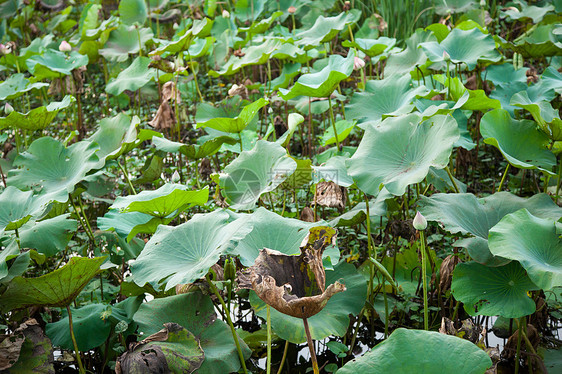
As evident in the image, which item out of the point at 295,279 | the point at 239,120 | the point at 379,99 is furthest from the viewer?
the point at 379,99

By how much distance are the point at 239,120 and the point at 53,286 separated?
109cm

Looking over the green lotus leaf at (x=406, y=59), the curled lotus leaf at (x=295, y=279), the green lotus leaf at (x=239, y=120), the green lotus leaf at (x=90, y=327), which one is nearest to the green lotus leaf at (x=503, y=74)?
the green lotus leaf at (x=406, y=59)

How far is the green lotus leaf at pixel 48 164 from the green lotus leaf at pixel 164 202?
0.59m

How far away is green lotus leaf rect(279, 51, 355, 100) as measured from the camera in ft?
7.07

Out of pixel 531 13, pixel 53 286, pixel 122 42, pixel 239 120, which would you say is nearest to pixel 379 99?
pixel 239 120

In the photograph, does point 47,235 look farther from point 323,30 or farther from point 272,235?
point 323,30

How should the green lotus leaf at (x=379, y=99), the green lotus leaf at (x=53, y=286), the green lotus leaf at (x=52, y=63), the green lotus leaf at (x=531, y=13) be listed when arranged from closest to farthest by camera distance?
1. the green lotus leaf at (x=53, y=286)
2. the green lotus leaf at (x=379, y=99)
3. the green lotus leaf at (x=52, y=63)
4. the green lotus leaf at (x=531, y=13)

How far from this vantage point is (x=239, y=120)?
2324mm

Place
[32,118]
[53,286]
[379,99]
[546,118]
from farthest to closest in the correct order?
1. [32,118]
2. [379,99]
3. [546,118]
4. [53,286]

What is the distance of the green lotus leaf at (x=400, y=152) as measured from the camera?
162 cm

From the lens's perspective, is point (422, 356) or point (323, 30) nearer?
point (422, 356)

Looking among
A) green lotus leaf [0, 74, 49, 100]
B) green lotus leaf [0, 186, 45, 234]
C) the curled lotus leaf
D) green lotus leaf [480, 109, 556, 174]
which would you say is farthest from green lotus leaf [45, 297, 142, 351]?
green lotus leaf [0, 74, 49, 100]

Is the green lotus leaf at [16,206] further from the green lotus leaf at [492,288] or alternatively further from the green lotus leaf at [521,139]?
the green lotus leaf at [521,139]

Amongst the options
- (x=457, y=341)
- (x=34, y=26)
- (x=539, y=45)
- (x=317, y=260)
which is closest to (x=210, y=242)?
(x=317, y=260)
